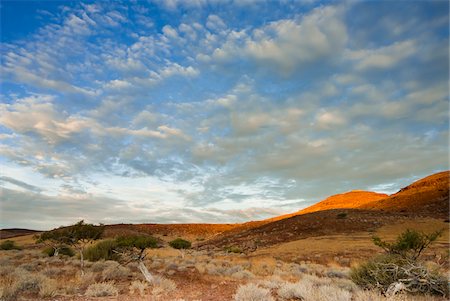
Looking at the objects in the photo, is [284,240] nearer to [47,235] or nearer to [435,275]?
[47,235]

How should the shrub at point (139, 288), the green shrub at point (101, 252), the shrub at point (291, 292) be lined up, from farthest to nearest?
the green shrub at point (101, 252)
the shrub at point (139, 288)
the shrub at point (291, 292)

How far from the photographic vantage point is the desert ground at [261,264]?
10492mm

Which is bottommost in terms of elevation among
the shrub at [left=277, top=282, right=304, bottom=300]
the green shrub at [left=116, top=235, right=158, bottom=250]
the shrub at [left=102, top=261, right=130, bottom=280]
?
the shrub at [left=277, top=282, right=304, bottom=300]

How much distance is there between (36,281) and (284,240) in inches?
1509

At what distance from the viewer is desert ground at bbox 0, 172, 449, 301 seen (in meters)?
10.5

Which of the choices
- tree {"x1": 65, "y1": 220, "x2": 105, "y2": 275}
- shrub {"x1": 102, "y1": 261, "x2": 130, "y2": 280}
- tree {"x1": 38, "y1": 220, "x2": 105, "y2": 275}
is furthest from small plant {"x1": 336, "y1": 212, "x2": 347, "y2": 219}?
shrub {"x1": 102, "y1": 261, "x2": 130, "y2": 280}

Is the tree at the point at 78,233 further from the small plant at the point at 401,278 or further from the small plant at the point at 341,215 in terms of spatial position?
the small plant at the point at 341,215

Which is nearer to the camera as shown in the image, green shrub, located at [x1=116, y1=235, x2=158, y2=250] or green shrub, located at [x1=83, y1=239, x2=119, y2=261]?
green shrub, located at [x1=116, y1=235, x2=158, y2=250]

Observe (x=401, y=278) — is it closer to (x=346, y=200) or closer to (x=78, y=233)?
(x=78, y=233)

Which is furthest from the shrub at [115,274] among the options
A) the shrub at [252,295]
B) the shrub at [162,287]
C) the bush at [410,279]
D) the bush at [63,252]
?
the bush at [63,252]

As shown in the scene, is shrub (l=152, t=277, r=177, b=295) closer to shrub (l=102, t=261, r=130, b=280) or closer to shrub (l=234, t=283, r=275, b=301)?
shrub (l=102, t=261, r=130, b=280)

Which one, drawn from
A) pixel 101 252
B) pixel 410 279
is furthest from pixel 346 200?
pixel 410 279

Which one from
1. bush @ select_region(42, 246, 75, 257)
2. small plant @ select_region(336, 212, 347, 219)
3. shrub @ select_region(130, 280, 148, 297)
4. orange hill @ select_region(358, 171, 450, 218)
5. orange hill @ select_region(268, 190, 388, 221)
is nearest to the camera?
shrub @ select_region(130, 280, 148, 297)

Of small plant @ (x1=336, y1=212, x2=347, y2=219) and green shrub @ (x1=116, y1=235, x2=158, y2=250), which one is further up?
small plant @ (x1=336, y1=212, x2=347, y2=219)
